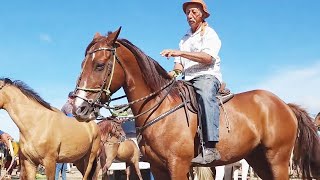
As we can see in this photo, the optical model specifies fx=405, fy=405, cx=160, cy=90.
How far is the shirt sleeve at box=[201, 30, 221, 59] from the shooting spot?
4.94 metres

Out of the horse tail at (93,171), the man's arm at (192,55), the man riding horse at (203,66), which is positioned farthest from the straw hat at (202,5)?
the horse tail at (93,171)

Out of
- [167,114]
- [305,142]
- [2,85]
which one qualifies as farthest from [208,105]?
[2,85]

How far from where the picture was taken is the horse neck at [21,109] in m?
8.41

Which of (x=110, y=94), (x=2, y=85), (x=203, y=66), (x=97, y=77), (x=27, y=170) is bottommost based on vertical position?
(x=27, y=170)

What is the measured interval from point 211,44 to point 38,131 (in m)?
4.82

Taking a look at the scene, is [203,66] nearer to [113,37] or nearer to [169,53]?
[169,53]

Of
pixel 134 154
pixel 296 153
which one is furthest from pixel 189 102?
pixel 134 154

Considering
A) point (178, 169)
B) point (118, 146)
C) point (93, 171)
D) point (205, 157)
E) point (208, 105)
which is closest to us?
point (178, 169)

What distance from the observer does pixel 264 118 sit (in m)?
5.45

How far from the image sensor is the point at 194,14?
5141mm

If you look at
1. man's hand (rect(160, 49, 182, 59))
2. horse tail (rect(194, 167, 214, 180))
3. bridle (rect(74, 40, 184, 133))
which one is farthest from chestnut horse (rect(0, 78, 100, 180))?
man's hand (rect(160, 49, 182, 59))

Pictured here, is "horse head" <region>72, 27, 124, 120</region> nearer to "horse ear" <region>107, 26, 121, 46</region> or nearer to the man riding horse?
"horse ear" <region>107, 26, 121, 46</region>

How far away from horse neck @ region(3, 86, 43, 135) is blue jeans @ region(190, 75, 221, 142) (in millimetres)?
4669

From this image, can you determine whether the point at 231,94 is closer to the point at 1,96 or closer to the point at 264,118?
the point at 264,118
